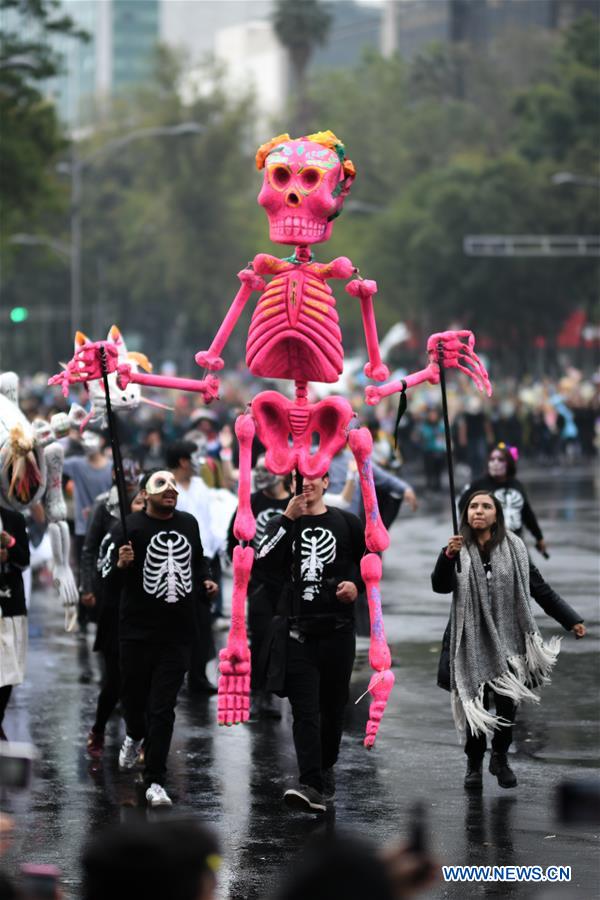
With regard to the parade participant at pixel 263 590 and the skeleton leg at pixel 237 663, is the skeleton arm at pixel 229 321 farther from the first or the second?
the parade participant at pixel 263 590

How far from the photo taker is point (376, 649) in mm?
9641

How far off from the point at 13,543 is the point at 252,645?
2328 mm

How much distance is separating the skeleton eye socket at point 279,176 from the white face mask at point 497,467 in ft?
16.5

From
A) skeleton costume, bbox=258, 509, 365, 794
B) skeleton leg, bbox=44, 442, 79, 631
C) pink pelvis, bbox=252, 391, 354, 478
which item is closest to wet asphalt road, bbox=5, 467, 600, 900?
skeleton costume, bbox=258, 509, 365, 794

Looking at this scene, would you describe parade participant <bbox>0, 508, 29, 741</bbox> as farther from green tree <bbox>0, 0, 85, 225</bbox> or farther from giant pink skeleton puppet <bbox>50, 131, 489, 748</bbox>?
green tree <bbox>0, 0, 85, 225</bbox>

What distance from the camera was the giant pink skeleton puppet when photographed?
9.59 meters

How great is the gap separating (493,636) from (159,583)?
5.56 feet

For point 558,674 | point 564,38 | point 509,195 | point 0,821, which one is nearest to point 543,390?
point 509,195

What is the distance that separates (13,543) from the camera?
1067cm

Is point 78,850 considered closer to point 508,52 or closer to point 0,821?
point 0,821

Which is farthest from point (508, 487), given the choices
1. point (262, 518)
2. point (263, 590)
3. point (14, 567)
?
point (14, 567)

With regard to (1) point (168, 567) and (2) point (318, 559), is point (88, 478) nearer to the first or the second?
(1) point (168, 567)

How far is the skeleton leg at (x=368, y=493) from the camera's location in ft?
31.4

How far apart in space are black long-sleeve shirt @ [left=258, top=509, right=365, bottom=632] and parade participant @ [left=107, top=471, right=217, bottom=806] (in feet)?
1.48
